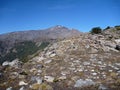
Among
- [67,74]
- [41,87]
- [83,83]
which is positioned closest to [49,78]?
[41,87]

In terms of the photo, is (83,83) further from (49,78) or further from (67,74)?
(49,78)

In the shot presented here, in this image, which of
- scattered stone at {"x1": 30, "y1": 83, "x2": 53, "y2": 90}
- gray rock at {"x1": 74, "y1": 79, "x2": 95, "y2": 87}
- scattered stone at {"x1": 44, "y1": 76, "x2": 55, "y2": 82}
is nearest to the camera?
scattered stone at {"x1": 30, "y1": 83, "x2": 53, "y2": 90}

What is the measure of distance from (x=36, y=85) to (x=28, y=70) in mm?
2764

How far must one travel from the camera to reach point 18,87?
31.6 ft

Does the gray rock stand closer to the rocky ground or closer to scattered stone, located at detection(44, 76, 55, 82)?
the rocky ground

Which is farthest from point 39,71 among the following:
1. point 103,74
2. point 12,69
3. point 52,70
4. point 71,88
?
point 103,74

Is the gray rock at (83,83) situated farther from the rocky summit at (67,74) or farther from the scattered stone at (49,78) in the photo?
the scattered stone at (49,78)

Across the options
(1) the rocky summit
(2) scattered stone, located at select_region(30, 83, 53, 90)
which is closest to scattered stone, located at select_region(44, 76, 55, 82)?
(1) the rocky summit

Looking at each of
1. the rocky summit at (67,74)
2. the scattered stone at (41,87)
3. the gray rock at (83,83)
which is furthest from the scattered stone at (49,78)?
the gray rock at (83,83)

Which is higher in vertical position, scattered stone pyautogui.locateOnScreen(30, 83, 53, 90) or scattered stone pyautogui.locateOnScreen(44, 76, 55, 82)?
scattered stone pyautogui.locateOnScreen(44, 76, 55, 82)

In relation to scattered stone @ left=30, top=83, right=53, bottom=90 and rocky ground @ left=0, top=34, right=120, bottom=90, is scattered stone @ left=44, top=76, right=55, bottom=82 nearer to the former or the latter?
rocky ground @ left=0, top=34, right=120, bottom=90

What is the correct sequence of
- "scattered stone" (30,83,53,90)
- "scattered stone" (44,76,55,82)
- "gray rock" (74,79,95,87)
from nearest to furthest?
"scattered stone" (30,83,53,90), "gray rock" (74,79,95,87), "scattered stone" (44,76,55,82)

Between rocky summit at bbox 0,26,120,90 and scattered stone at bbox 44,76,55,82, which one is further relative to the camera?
scattered stone at bbox 44,76,55,82

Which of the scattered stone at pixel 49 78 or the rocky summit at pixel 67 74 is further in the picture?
the scattered stone at pixel 49 78
